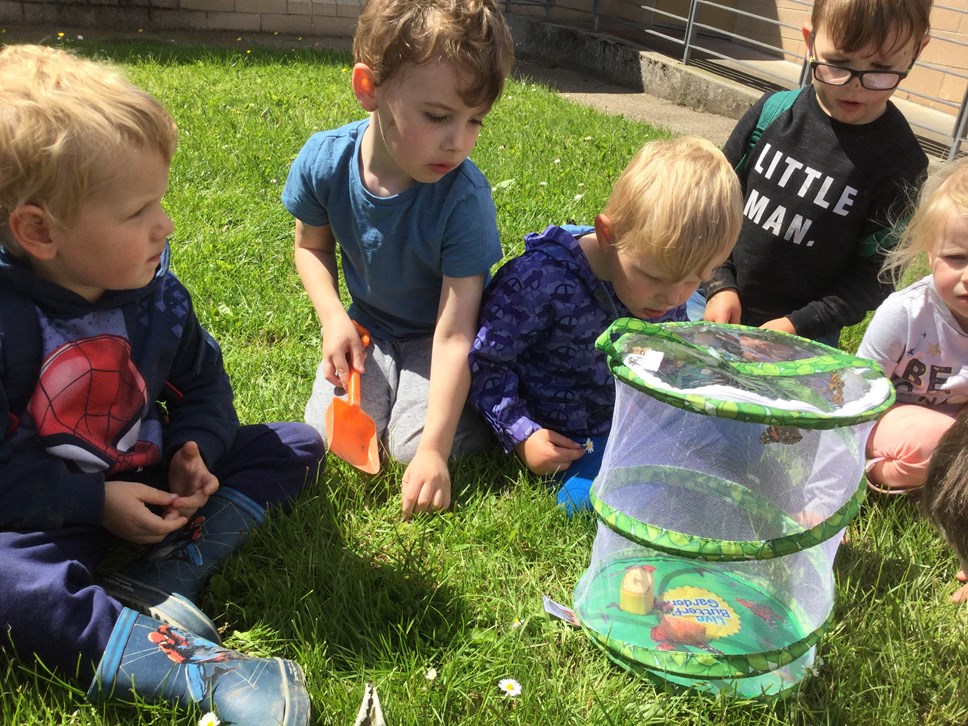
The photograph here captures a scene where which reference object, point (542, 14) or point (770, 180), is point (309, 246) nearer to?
point (770, 180)

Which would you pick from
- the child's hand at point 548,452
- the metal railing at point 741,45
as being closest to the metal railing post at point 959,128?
the metal railing at point 741,45

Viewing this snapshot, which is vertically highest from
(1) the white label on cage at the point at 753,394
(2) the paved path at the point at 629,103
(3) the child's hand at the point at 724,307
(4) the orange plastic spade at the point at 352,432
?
(1) the white label on cage at the point at 753,394

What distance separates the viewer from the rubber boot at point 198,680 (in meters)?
1.43

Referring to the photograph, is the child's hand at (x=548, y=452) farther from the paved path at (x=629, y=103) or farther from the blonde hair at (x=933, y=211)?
the paved path at (x=629, y=103)

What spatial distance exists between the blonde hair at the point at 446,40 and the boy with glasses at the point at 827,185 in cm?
98

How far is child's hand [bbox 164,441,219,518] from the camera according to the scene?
1.81m

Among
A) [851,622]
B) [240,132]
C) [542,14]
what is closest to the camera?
[851,622]

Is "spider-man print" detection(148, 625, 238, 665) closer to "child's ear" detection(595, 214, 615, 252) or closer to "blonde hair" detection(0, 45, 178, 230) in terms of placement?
"blonde hair" detection(0, 45, 178, 230)

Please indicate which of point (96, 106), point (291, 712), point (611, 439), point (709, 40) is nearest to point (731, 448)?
point (611, 439)

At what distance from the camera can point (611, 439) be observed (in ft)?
5.48

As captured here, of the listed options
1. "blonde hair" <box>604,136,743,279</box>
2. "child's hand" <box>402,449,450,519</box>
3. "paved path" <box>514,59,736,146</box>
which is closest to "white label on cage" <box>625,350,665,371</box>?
"blonde hair" <box>604,136,743,279</box>

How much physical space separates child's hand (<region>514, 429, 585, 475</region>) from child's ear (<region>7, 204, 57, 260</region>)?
112cm

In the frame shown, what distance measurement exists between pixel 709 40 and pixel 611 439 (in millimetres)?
8032

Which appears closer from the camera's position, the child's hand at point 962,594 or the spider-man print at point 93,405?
the spider-man print at point 93,405
